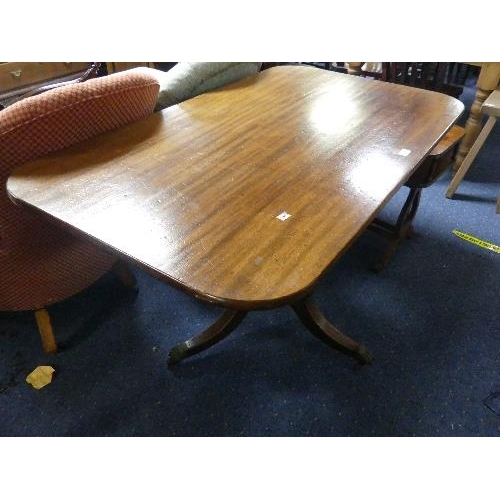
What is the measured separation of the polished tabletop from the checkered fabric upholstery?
0.15 feet

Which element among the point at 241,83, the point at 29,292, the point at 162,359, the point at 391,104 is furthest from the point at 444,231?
the point at 29,292

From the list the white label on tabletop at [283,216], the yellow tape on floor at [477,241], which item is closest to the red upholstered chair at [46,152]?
the white label on tabletop at [283,216]

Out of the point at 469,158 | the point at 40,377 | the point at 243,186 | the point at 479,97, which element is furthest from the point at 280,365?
the point at 479,97

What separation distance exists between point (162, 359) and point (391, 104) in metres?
1.24

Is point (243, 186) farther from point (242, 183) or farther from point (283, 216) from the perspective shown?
point (283, 216)

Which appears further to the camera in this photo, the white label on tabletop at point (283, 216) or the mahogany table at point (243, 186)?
the white label on tabletop at point (283, 216)

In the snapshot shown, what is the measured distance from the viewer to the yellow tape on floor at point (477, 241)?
184 centimetres

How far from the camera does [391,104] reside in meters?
1.35

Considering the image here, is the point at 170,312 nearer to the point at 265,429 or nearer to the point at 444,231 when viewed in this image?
the point at 265,429

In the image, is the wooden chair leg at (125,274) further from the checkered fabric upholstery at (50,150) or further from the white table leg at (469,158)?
the white table leg at (469,158)

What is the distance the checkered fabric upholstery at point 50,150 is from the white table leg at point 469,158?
1658mm

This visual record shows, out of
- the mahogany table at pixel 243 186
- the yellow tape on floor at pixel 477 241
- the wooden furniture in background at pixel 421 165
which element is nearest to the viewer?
the mahogany table at pixel 243 186

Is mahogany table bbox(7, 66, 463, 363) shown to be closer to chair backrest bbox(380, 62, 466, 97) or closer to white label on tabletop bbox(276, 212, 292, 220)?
white label on tabletop bbox(276, 212, 292, 220)
